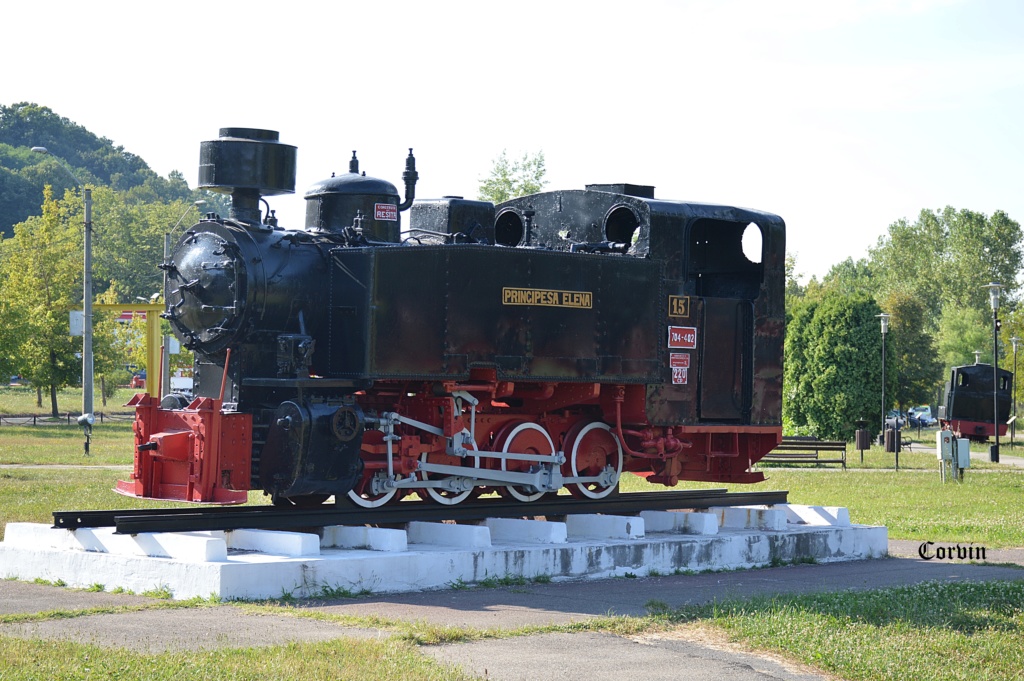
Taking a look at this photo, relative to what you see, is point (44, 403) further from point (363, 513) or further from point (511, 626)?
point (511, 626)

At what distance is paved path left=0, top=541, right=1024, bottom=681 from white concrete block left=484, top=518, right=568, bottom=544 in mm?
655

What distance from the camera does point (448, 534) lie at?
1197 centimetres

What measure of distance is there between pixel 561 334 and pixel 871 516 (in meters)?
8.43

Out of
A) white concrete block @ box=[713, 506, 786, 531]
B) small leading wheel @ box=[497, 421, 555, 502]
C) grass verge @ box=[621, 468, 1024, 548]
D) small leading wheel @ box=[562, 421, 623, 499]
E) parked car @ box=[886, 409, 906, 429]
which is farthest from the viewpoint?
parked car @ box=[886, 409, 906, 429]

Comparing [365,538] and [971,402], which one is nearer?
[365,538]

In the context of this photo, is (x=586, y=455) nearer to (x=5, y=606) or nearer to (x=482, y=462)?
(x=482, y=462)

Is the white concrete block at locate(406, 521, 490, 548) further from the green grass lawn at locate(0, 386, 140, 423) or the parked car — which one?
the parked car

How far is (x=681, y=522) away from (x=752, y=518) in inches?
46.0

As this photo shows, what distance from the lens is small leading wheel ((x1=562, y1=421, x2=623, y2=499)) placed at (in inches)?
557

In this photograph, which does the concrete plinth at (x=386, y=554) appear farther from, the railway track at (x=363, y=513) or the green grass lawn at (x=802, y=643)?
the green grass lawn at (x=802, y=643)

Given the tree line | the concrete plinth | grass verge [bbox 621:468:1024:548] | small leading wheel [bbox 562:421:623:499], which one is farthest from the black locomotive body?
small leading wheel [bbox 562:421:623:499]

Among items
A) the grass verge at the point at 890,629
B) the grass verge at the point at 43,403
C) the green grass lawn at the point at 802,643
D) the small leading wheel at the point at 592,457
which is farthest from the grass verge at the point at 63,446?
the grass verge at the point at 890,629

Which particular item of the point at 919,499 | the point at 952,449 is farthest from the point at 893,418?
the point at 919,499

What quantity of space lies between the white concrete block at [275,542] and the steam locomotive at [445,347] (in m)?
0.53
